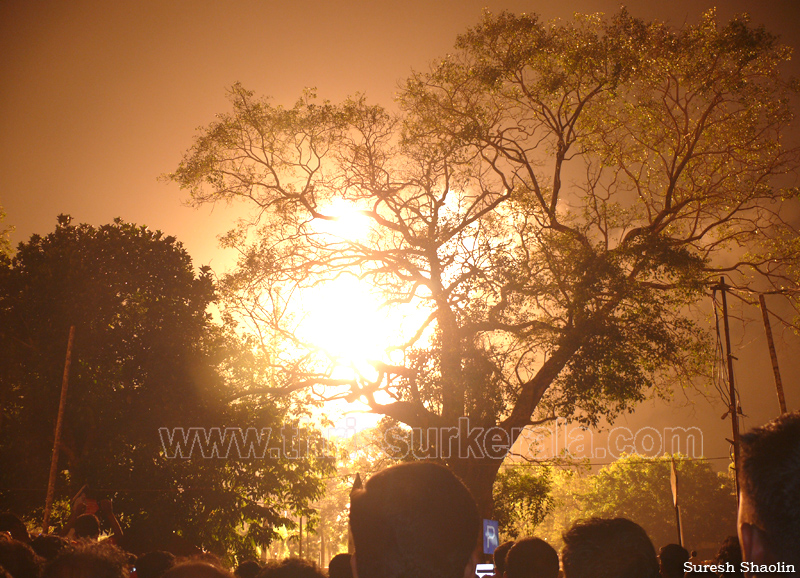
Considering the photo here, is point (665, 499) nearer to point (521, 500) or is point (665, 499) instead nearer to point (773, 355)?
point (521, 500)

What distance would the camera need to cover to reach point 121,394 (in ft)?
66.4

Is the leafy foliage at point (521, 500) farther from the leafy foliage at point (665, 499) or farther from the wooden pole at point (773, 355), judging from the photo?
the leafy foliage at point (665, 499)

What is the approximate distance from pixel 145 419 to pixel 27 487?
511 cm

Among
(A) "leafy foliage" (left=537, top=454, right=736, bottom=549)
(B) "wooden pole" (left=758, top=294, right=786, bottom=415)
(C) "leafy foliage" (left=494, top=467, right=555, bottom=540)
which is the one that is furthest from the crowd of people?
(A) "leafy foliage" (left=537, top=454, right=736, bottom=549)

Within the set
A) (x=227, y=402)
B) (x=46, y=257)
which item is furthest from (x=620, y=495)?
(x=46, y=257)

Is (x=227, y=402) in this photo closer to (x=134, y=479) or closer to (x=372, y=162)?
(x=134, y=479)

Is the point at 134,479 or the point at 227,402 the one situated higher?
the point at 227,402

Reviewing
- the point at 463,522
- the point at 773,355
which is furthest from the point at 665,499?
the point at 463,522

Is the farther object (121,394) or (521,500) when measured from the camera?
(521,500)

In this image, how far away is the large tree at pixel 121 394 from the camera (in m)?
19.8

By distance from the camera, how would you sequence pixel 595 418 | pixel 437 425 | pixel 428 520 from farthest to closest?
1. pixel 437 425
2. pixel 595 418
3. pixel 428 520

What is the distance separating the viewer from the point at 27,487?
20516 millimetres

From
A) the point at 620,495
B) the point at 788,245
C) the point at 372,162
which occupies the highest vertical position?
the point at 372,162

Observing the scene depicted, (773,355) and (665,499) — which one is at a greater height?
(773,355)
